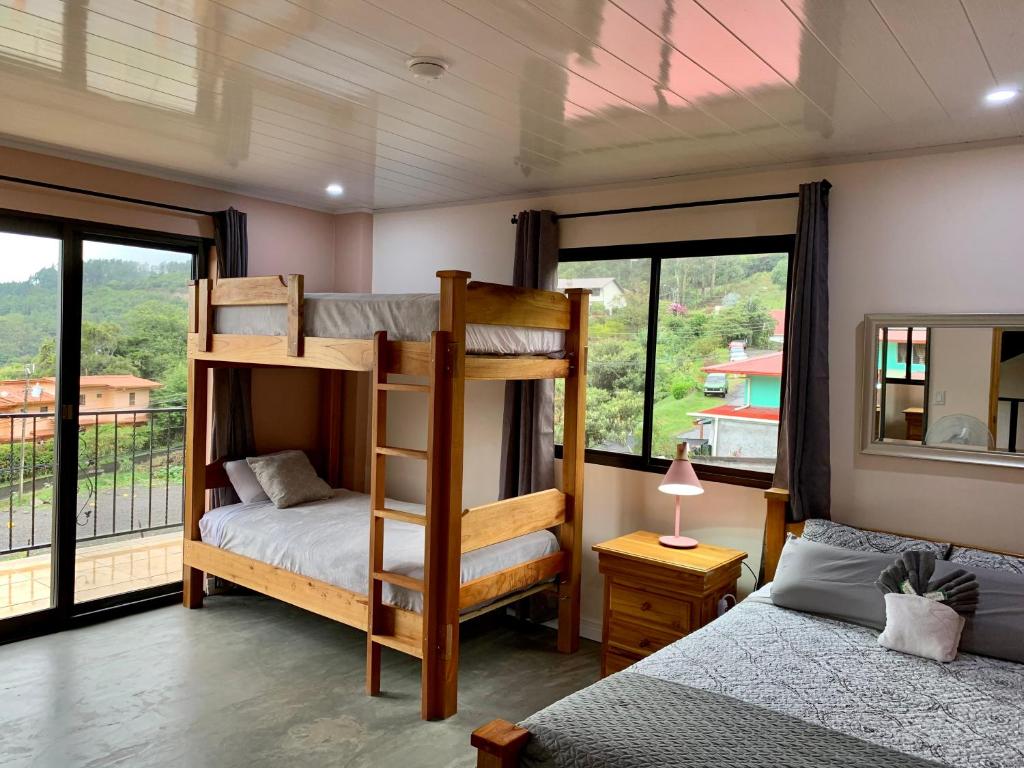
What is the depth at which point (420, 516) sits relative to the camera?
3.09m

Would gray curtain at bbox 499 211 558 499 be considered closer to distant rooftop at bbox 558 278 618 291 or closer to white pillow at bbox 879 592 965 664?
distant rooftop at bbox 558 278 618 291

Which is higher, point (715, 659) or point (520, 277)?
point (520, 277)

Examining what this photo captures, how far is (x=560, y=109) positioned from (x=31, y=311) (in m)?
2.88

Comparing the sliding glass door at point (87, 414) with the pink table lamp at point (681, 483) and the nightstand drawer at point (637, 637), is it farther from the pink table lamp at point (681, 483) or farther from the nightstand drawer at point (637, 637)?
the pink table lamp at point (681, 483)

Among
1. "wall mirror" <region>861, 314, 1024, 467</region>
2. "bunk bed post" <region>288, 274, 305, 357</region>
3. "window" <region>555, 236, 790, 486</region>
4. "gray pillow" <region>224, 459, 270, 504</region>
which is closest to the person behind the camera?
"wall mirror" <region>861, 314, 1024, 467</region>

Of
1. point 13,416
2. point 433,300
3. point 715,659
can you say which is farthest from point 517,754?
point 13,416

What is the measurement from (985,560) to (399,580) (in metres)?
2.27

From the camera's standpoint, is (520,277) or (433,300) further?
(520,277)

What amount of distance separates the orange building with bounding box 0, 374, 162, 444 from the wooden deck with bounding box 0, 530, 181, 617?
700 millimetres

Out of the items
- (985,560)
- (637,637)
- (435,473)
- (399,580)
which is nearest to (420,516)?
(435,473)

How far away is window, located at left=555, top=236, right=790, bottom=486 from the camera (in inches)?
143

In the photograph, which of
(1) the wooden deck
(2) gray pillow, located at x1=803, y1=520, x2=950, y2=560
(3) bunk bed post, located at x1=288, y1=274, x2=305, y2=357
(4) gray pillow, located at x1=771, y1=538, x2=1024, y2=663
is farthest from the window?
(1) the wooden deck

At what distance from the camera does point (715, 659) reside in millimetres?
2432

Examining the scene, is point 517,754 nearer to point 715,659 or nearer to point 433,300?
point 715,659
